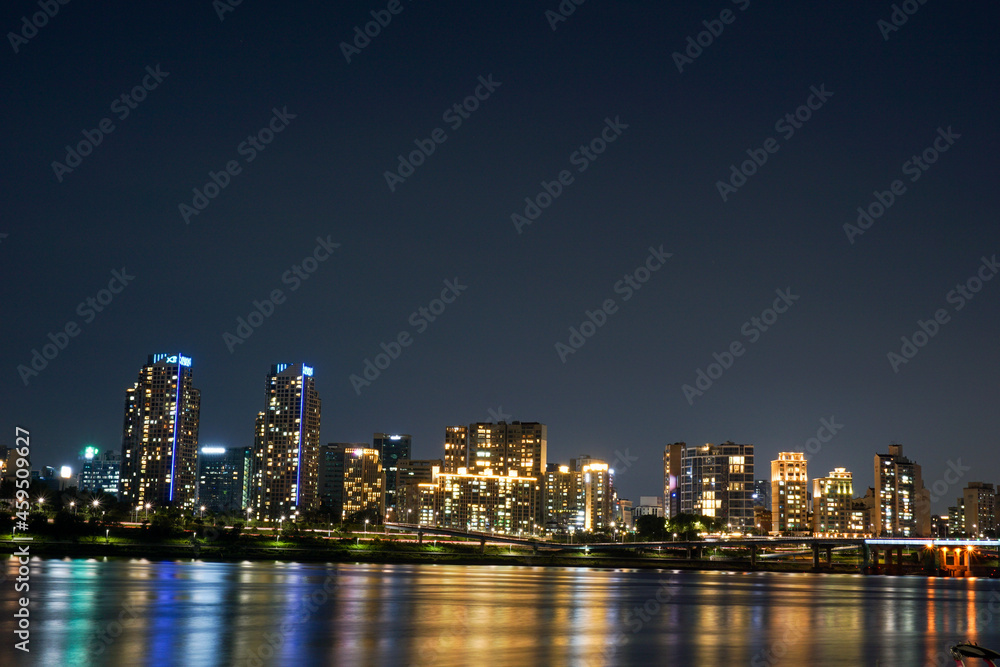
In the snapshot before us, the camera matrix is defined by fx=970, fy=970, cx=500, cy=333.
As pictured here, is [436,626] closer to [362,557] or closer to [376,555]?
[362,557]

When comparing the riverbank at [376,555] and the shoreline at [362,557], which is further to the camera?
the riverbank at [376,555]

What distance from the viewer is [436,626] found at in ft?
127

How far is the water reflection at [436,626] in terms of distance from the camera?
2980 cm

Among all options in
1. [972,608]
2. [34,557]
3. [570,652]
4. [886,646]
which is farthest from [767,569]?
[570,652]

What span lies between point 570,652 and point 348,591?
3068 cm

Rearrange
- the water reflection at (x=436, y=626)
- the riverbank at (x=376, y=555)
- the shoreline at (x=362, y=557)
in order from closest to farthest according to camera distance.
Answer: the water reflection at (x=436, y=626), the shoreline at (x=362, y=557), the riverbank at (x=376, y=555)

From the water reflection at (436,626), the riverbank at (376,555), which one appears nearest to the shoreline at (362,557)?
the riverbank at (376,555)

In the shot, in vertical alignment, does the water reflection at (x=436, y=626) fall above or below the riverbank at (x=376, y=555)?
above

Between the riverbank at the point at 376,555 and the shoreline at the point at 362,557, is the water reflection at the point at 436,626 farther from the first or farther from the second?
the riverbank at the point at 376,555

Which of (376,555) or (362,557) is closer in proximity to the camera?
(362,557)

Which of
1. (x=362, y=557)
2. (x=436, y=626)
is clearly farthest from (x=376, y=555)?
(x=436, y=626)

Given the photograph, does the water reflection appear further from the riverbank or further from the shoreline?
the riverbank

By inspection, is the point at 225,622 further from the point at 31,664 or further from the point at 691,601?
the point at 691,601

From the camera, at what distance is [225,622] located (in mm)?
37719
